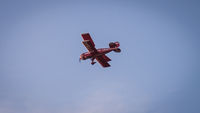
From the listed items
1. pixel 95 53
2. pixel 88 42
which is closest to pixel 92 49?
pixel 95 53

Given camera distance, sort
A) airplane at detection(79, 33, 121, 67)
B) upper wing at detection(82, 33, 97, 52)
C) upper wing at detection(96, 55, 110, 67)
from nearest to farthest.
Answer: upper wing at detection(82, 33, 97, 52)
airplane at detection(79, 33, 121, 67)
upper wing at detection(96, 55, 110, 67)

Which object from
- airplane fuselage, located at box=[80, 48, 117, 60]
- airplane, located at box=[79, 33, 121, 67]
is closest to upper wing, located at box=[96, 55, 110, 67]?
airplane, located at box=[79, 33, 121, 67]

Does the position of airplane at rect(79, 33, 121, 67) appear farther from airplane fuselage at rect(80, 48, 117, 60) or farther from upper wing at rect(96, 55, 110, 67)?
upper wing at rect(96, 55, 110, 67)

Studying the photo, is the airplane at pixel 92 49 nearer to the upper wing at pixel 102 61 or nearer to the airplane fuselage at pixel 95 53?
the airplane fuselage at pixel 95 53

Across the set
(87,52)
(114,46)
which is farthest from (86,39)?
(114,46)

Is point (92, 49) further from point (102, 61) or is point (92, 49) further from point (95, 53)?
point (102, 61)

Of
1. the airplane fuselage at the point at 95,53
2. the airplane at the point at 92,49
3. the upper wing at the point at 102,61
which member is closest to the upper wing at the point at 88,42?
the airplane at the point at 92,49

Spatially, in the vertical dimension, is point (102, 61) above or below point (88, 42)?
above

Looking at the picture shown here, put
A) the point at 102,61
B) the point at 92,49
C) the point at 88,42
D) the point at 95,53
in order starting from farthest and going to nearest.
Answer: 1. the point at 102,61
2. the point at 95,53
3. the point at 92,49
4. the point at 88,42

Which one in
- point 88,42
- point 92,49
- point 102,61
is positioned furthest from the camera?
point 102,61

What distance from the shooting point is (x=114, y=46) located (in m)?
36.4

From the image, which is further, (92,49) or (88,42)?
(92,49)

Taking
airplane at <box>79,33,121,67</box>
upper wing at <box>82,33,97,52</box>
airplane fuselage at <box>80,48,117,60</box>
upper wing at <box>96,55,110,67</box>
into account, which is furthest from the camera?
upper wing at <box>96,55,110,67</box>

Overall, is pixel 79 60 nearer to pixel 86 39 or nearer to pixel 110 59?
pixel 86 39
